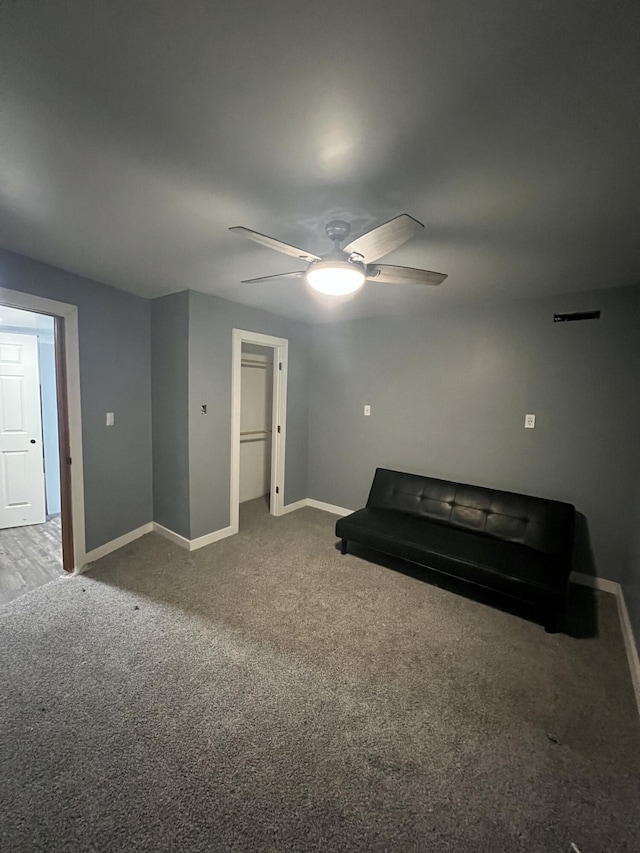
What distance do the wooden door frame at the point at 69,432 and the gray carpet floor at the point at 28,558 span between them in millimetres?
227

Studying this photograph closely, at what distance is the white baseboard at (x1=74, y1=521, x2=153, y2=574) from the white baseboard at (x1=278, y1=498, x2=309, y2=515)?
146 cm

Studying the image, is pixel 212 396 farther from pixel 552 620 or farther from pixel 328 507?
pixel 552 620

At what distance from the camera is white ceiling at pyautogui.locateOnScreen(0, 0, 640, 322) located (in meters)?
0.81

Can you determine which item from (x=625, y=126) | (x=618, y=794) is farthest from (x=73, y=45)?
(x=618, y=794)

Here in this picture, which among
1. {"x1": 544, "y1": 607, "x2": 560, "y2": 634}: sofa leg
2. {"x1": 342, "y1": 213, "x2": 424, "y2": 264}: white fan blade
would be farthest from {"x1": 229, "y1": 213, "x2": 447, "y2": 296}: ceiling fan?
{"x1": 544, "y1": 607, "x2": 560, "y2": 634}: sofa leg

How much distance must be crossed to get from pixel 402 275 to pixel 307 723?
89.3 inches

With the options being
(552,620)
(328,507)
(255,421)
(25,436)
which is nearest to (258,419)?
(255,421)

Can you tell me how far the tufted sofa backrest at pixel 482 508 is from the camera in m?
2.65

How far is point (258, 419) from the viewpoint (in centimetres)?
475

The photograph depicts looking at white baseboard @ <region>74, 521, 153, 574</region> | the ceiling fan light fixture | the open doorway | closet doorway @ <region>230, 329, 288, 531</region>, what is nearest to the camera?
the ceiling fan light fixture

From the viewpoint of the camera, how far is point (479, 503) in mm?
2998

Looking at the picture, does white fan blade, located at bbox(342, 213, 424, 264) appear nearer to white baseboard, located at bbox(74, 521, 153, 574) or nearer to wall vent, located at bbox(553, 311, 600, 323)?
wall vent, located at bbox(553, 311, 600, 323)

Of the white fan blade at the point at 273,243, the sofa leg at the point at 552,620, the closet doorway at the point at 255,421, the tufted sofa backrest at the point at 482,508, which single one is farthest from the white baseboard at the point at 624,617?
the closet doorway at the point at 255,421

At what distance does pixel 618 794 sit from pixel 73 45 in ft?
10.0
